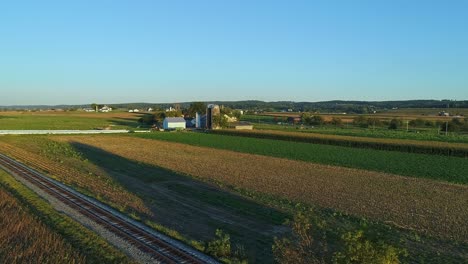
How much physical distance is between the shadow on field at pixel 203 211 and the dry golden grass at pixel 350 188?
289cm

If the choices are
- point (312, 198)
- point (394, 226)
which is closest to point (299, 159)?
point (312, 198)

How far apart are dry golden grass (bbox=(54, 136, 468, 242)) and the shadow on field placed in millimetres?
2890

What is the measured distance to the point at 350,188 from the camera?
25609 millimetres

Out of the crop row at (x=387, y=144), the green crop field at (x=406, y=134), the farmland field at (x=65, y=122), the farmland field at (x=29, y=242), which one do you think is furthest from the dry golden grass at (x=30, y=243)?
the farmland field at (x=65, y=122)

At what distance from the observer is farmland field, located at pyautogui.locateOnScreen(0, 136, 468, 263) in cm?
1566

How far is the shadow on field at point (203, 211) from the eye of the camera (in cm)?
1564

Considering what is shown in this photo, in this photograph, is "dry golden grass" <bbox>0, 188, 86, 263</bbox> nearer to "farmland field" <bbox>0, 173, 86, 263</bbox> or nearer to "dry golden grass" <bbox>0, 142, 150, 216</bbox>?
"farmland field" <bbox>0, 173, 86, 263</bbox>

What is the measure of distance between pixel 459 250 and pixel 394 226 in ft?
10.1

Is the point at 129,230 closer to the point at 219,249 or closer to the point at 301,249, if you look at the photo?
the point at 219,249

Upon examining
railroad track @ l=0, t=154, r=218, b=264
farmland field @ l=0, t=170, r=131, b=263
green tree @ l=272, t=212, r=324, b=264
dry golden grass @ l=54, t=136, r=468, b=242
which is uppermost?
green tree @ l=272, t=212, r=324, b=264

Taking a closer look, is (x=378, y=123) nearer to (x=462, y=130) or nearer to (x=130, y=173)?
(x=462, y=130)

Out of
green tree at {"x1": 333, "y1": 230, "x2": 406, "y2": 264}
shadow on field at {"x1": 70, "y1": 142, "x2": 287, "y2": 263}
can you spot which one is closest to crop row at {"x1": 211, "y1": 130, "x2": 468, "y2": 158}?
shadow on field at {"x1": 70, "y1": 142, "x2": 287, "y2": 263}

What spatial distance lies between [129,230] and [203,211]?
14.4 ft

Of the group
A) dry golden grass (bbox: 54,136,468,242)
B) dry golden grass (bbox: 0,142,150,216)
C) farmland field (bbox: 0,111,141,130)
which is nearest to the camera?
dry golden grass (bbox: 54,136,468,242)
